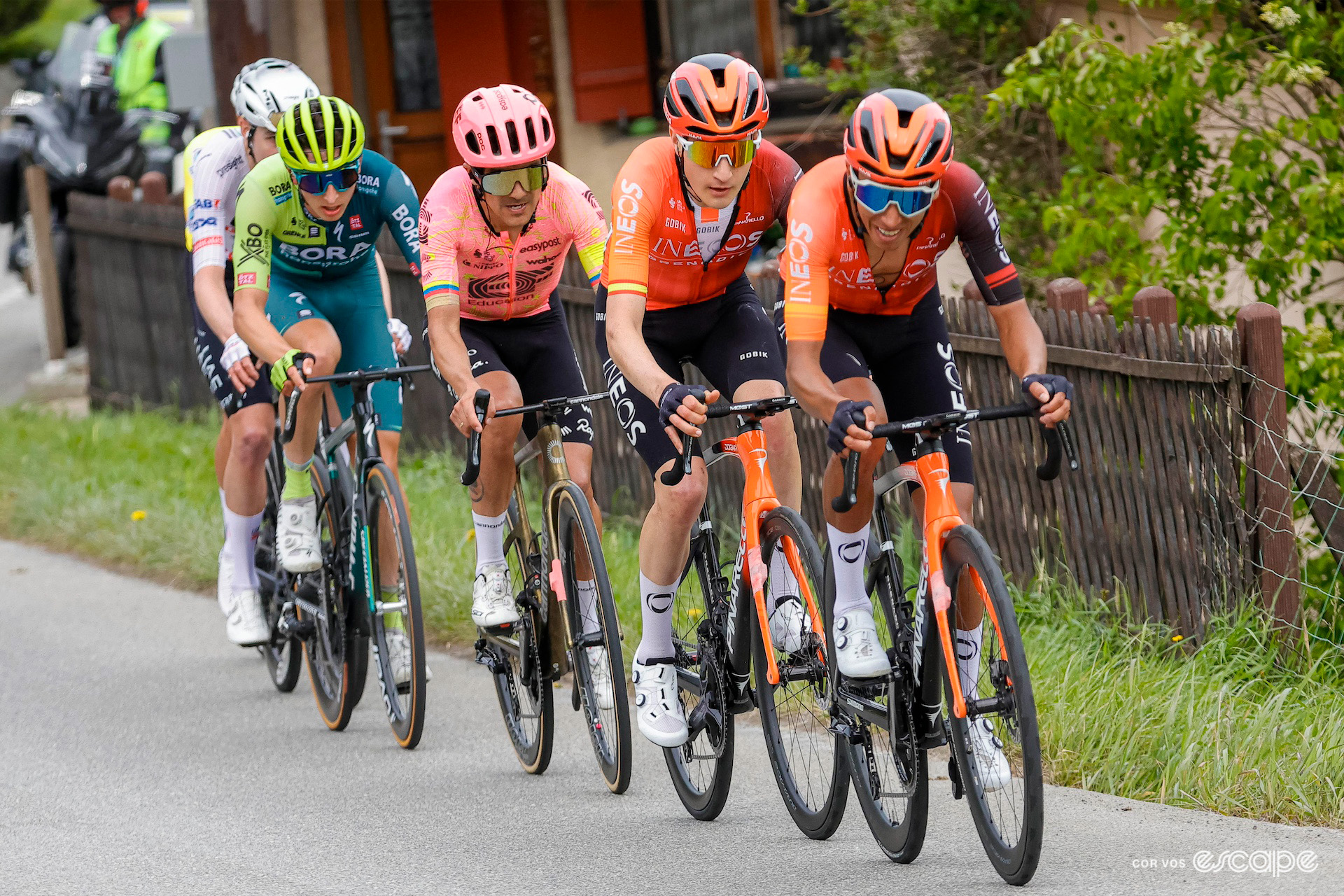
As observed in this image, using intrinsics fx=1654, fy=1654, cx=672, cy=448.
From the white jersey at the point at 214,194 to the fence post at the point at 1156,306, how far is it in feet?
11.7

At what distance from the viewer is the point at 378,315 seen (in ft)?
21.6

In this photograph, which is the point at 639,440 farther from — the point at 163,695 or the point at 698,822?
the point at 163,695

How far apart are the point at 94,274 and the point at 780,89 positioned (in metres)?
5.93

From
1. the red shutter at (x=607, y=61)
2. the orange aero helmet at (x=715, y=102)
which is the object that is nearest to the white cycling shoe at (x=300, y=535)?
the orange aero helmet at (x=715, y=102)

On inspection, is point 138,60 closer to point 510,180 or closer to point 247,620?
point 247,620

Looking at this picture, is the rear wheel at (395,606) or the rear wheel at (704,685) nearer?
the rear wheel at (704,685)

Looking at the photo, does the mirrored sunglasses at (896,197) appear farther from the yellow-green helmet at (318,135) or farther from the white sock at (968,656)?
the yellow-green helmet at (318,135)

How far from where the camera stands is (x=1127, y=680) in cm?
575

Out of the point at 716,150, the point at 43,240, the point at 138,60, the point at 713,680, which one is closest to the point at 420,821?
the point at 713,680

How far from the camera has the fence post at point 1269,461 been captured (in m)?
5.83

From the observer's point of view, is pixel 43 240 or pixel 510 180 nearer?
pixel 510 180

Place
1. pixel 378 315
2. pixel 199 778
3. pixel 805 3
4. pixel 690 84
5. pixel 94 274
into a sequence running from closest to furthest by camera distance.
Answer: pixel 690 84 → pixel 199 778 → pixel 378 315 → pixel 805 3 → pixel 94 274

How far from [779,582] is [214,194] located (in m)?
3.25

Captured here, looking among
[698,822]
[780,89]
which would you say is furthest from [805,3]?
[698,822]
